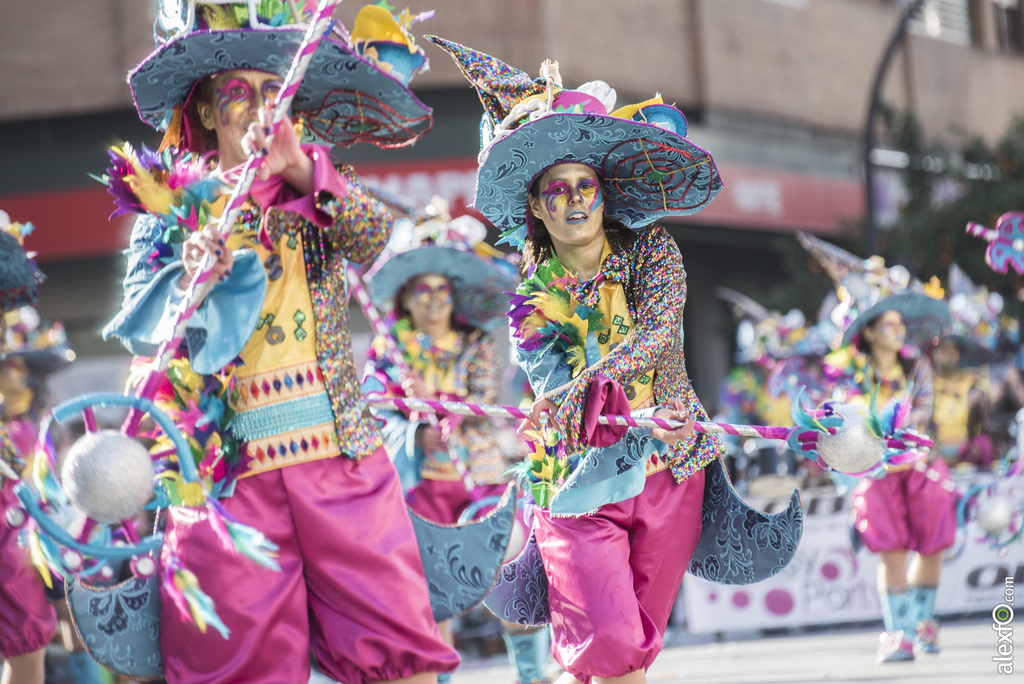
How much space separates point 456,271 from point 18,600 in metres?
3.10

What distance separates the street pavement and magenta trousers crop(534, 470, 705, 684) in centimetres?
241

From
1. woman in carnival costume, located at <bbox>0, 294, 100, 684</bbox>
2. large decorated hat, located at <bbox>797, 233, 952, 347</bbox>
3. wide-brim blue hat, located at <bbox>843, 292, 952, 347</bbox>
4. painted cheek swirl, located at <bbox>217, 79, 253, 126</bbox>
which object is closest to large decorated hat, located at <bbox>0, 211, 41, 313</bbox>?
painted cheek swirl, located at <bbox>217, 79, 253, 126</bbox>

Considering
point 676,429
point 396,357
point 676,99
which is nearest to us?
point 676,429

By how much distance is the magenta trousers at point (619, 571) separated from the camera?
387cm

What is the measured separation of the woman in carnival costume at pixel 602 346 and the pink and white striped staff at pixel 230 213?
3.34ft

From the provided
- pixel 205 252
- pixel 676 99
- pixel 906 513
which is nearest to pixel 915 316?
pixel 906 513

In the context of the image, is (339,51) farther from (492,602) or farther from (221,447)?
(492,602)

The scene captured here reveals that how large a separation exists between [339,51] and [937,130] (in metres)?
20.3

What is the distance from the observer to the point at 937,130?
2230cm

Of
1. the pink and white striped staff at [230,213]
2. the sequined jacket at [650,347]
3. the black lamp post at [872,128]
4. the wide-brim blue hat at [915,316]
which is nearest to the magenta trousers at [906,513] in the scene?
the wide-brim blue hat at [915,316]

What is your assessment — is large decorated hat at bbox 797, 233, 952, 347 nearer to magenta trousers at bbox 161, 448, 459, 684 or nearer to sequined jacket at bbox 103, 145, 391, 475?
sequined jacket at bbox 103, 145, 391, 475

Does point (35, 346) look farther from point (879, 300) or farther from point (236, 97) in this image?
point (236, 97)

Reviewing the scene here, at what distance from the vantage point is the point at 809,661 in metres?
7.63

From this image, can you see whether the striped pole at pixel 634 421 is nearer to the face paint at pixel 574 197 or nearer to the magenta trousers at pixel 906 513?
the face paint at pixel 574 197
